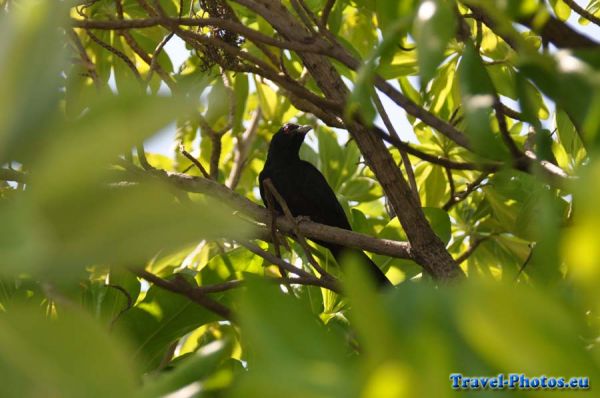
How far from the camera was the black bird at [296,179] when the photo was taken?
5082 mm

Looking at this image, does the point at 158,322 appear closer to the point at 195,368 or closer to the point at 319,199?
the point at 195,368

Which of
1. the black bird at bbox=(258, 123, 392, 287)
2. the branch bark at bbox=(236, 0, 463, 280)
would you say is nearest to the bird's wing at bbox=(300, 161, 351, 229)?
the black bird at bbox=(258, 123, 392, 287)

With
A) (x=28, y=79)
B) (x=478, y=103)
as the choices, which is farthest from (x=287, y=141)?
(x=28, y=79)

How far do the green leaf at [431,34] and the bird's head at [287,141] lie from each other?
186 inches

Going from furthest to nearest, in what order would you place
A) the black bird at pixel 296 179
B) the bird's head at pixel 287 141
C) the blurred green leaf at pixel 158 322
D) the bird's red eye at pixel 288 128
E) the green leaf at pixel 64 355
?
the bird's red eye at pixel 288 128, the bird's head at pixel 287 141, the black bird at pixel 296 179, the blurred green leaf at pixel 158 322, the green leaf at pixel 64 355

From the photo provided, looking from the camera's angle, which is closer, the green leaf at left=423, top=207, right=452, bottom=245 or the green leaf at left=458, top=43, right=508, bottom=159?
the green leaf at left=458, top=43, right=508, bottom=159

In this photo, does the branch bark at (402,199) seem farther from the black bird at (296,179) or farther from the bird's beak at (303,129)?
the bird's beak at (303,129)

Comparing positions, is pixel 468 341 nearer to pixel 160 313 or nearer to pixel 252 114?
pixel 160 313

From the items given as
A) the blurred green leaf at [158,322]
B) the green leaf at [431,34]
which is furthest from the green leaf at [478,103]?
the blurred green leaf at [158,322]

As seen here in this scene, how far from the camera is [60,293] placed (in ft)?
2.99

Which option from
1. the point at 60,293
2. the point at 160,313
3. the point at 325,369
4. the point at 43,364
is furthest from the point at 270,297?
the point at 160,313

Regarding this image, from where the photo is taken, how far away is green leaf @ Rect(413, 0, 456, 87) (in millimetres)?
831

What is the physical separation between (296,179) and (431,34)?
462 cm

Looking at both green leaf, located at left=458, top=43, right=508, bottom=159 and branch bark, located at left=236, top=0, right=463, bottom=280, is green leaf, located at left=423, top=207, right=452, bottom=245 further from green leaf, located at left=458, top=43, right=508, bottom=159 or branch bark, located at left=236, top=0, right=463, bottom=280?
green leaf, located at left=458, top=43, right=508, bottom=159
